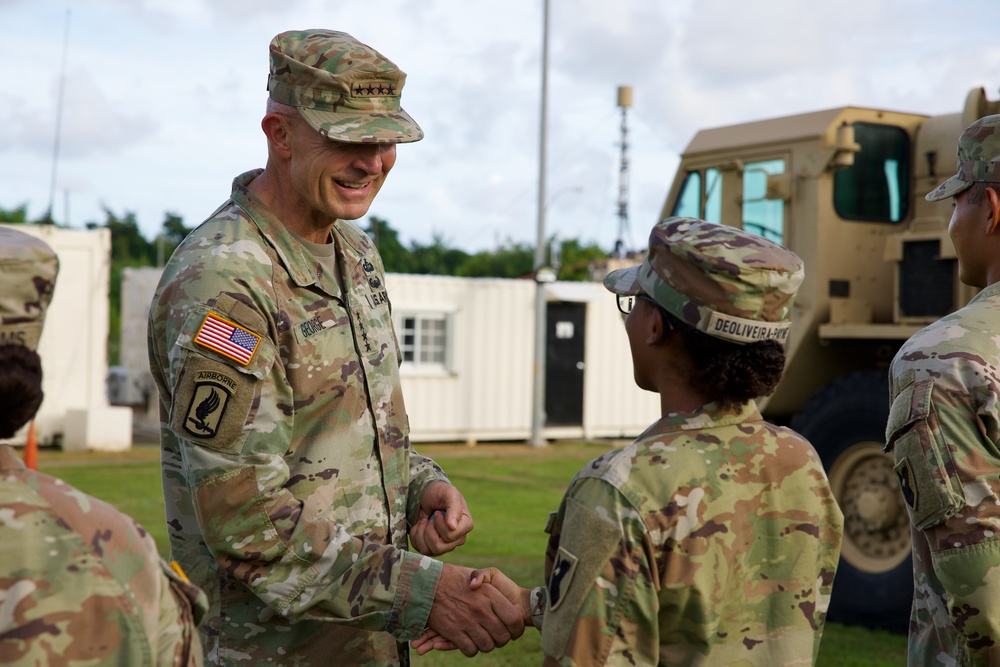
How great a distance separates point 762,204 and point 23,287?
6653 mm

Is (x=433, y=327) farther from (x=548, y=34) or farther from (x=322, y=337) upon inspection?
(x=322, y=337)

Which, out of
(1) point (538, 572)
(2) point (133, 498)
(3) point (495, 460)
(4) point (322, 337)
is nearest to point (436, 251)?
(3) point (495, 460)

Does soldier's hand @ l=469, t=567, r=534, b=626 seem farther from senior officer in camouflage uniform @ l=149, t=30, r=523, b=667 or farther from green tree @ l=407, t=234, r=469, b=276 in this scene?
green tree @ l=407, t=234, r=469, b=276

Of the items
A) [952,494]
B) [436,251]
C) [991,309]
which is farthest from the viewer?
[436,251]

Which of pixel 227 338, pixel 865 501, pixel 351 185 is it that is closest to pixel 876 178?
pixel 865 501

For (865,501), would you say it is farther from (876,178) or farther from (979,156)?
(979,156)

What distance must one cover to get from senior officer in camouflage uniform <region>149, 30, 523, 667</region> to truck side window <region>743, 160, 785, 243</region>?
16.9ft

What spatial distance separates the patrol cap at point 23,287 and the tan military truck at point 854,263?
5791 millimetres

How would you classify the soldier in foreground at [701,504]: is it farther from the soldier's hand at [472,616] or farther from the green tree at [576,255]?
the green tree at [576,255]

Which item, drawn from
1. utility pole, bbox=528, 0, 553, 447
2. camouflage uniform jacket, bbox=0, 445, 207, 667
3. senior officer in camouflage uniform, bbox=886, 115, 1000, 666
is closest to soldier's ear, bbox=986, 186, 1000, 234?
senior officer in camouflage uniform, bbox=886, 115, 1000, 666

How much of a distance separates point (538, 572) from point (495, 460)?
7.72 metres

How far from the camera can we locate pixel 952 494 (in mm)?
2574

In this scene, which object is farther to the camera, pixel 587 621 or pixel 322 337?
pixel 322 337

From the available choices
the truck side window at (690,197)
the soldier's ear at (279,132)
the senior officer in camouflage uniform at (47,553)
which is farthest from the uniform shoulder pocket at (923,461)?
the truck side window at (690,197)
